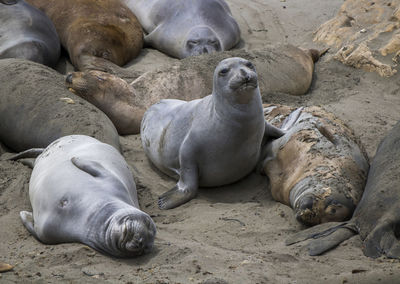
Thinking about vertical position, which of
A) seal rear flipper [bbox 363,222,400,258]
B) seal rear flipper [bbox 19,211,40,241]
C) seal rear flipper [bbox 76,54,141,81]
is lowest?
seal rear flipper [bbox 76,54,141,81]

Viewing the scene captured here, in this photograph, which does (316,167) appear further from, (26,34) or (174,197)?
(26,34)

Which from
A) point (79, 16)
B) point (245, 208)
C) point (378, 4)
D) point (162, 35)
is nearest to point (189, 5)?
point (162, 35)

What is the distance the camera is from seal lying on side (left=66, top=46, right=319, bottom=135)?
6.08m

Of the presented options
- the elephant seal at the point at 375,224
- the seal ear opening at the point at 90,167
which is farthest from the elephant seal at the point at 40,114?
the elephant seal at the point at 375,224

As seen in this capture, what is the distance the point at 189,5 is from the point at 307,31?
152 centimetres

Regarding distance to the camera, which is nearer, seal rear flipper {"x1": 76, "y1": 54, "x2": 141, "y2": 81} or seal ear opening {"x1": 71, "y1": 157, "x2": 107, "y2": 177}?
seal ear opening {"x1": 71, "y1": 157, "x2": 107, "y2": 177}

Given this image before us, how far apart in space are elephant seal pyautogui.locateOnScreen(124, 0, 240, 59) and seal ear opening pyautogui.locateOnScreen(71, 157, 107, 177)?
12.5ft

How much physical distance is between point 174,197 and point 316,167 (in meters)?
1.01

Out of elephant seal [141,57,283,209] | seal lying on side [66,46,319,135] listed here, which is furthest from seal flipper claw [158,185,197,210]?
seal lying on side [66,46,319,135]

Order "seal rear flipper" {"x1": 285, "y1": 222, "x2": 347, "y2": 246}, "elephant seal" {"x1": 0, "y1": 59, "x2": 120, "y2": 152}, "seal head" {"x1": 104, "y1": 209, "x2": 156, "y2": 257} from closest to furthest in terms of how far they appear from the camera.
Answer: "seal head" {"x1": 104, "y1": 209, "x2": 156, "y2": 257} → "seal rear flipper" {"x1": 285, "y1": 222, "x2": 347, "y2": 246} → "elephant seal" {"x1": 0, "y1": 59, "x2": 120, "y2": 152}

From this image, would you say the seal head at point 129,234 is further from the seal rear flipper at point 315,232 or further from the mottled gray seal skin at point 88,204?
the seal rear flipper at point 315,232

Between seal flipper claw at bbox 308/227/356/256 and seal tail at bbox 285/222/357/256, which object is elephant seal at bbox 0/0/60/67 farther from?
seal flipper claw at bbox 308/227/356/256

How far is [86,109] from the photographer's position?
5621 millimetres

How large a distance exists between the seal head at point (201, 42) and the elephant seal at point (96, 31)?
580 mm
